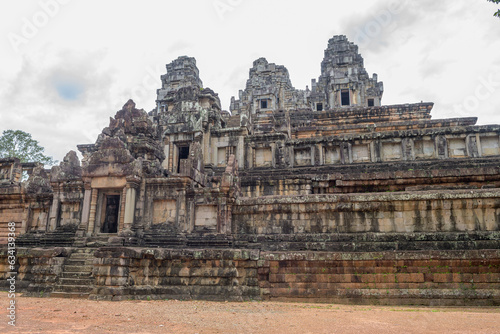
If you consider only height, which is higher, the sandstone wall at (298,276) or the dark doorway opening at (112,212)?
the dark doorway opening at (112,212)

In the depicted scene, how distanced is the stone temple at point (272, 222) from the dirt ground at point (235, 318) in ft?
2.58

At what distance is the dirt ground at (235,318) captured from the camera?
6.73 metres

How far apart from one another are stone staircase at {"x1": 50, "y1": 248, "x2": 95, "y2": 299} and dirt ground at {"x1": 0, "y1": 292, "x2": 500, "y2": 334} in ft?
1.95

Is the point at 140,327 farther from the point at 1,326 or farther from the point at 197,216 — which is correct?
the point at 197,216

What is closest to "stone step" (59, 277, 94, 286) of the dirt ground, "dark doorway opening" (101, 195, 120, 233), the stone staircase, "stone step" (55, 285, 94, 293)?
the stone staircase

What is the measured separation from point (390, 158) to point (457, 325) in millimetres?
14709

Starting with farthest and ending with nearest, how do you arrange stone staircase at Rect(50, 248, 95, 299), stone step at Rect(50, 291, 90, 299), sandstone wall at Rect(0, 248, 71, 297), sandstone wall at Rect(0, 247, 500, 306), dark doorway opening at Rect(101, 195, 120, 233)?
1. dark doorway opening at Rect(101, 195, 120, 233)
2. sandstone wall at Rect(0, 248, 71, 297)
3. stone staircase at Rect(50, 248, 95, 299)
4. stone step at Rect(50, 291, 90, 299)
5. sandstone wall at Rect(0, 247, 500, 306)

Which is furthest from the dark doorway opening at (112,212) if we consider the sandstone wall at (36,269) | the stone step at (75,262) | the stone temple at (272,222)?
the stone step at (75,262)

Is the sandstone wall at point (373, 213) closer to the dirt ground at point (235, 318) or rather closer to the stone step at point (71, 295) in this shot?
the dirt ground at point (235, 318)

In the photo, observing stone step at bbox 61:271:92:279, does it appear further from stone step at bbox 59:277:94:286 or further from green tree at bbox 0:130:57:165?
green tree at bbox 0:130:57:165

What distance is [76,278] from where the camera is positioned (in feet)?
36.7

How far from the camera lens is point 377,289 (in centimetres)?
→ 1016

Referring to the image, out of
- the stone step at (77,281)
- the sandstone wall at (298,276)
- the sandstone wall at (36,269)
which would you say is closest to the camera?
the sandstone wall at (298,276)

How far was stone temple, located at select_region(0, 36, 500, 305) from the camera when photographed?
10250mm
